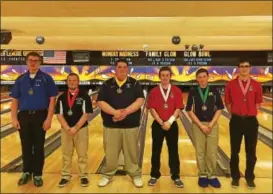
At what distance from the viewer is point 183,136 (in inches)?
252

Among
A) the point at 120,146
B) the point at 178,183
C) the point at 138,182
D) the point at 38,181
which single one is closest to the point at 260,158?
the point at 178,183

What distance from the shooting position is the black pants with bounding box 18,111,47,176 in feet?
11.8

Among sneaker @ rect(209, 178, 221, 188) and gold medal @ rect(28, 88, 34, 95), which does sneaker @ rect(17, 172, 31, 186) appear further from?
sneaker @ rect(209, 178, 221, 188)

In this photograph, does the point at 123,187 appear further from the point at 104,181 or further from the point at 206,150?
the point at 206,150

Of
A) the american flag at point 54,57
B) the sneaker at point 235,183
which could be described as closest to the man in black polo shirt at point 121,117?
the sneaker at point 235,183

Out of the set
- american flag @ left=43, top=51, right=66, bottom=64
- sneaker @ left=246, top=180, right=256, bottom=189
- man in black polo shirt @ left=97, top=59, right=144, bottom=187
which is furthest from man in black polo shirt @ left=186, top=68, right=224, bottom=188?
american flag @ left=43, top=51, right=66, bottom=64

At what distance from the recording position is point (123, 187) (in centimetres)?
361

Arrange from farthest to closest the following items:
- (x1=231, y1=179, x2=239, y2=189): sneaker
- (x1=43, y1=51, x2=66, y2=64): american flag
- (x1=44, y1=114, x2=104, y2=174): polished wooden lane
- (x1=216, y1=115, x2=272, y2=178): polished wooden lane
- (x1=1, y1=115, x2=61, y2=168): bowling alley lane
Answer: (x1=43, y1=51, x2=66, y2=64): american flag, (x1=1, y1=115, x2=61, y2=168): bowling alley lane, (x1=44, y1=114, x2=104, y2=174): polished wooden lane, (x1=216, y1=115, x2=272, y2=178): polished wooden lane, (x1=231, y1=179, x2=239, y2=189): sneaker

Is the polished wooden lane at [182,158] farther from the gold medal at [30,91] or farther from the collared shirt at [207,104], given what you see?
the gold medal at [30,91]

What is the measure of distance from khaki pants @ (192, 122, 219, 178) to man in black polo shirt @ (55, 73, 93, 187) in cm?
117

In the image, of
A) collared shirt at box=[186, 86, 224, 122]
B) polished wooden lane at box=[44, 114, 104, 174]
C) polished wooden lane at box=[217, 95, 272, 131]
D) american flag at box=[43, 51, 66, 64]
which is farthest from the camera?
american flag at box=[43, 51, 66, 64]

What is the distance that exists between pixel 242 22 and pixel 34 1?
387 cm

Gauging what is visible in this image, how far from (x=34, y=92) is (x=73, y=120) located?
49 centimetres

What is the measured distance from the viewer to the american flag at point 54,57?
11.3 metres
